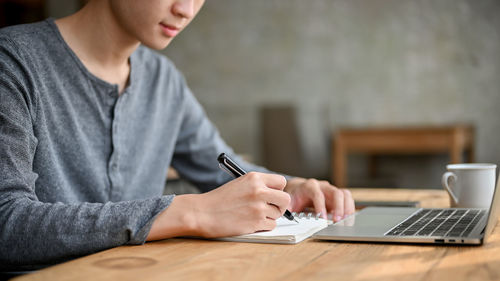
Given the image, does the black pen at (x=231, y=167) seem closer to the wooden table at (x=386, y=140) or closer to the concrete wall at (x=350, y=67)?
the wooden table at (x=386, y=140)

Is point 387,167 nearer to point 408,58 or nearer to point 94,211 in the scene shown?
point 408,58

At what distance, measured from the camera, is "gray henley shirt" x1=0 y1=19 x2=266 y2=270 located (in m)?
0.80

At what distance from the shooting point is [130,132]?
1324 mm

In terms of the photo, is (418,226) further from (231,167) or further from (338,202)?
(231,167)

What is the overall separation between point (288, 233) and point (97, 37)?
70 centimetres

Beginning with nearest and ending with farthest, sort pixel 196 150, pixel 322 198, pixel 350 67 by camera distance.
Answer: pixel 322 198
pixel 196 150
pixel 350 67

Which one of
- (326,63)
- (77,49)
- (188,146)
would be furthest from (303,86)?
(77,49)

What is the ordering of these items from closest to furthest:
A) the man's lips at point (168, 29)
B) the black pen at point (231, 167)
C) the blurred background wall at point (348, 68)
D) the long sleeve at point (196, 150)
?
the black pen at point (231, 167) < the man's lips at point (168, 29) < the long sleeve at point (196, 150) < the blurred background wall at point (348, 68)

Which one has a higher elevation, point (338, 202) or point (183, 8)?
point (183, 8)

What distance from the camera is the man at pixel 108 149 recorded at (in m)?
0.81

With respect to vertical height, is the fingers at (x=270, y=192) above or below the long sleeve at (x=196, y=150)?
above

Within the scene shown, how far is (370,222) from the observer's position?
Result: 891 mm

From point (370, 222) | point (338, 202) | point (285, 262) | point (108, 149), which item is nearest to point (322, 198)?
point (338, 202)

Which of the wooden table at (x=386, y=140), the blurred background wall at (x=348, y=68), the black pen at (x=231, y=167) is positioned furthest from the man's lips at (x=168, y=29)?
the blurred background wall at (x=348, y=68)
